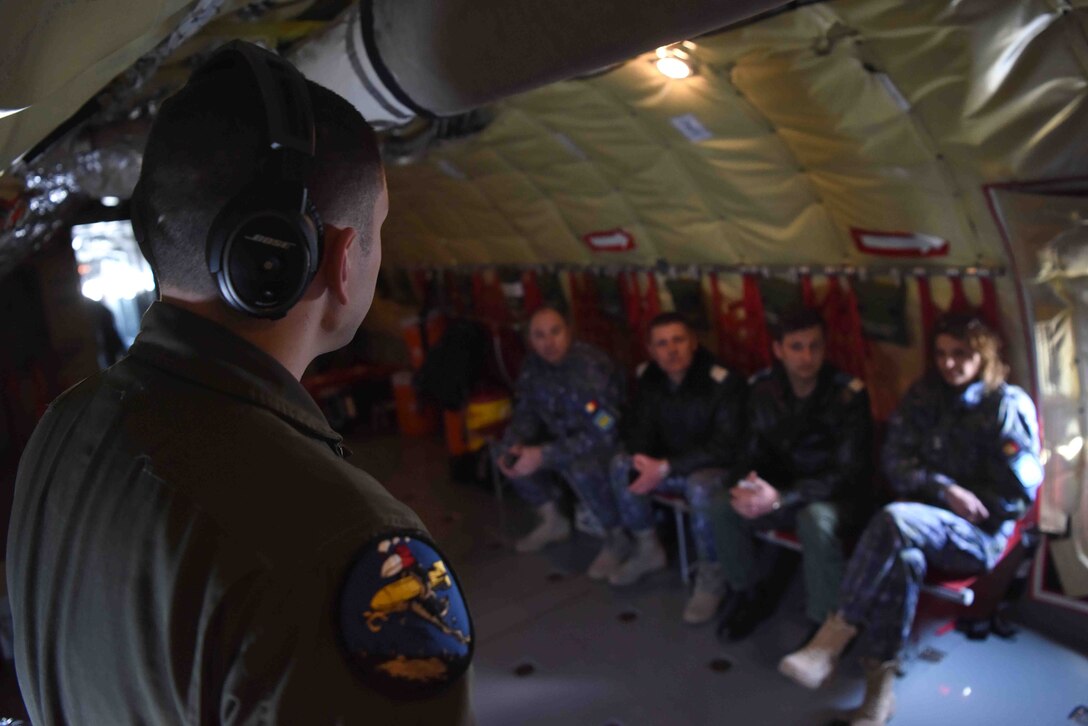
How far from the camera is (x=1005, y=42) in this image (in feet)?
9.73

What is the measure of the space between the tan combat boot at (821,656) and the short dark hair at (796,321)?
1346mm

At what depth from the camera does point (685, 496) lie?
478 cm

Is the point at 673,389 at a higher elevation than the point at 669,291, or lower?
lower

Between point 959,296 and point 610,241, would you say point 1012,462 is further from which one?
point 610,241

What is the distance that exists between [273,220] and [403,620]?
514 mm

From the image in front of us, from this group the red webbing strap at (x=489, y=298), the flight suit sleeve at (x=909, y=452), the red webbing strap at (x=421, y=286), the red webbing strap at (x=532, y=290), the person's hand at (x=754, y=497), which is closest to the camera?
the flight suit sleeve at (x=909, y=452)

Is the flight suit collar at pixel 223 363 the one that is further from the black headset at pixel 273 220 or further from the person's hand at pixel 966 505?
the person's hand at pixel 966 505

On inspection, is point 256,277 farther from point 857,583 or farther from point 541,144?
point 541,144

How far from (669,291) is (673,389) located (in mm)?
1018

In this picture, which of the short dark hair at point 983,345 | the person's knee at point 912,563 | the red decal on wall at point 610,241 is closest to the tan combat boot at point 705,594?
the person's knee at point 912,563

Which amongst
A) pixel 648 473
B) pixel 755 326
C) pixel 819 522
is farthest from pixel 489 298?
pixel 819 522

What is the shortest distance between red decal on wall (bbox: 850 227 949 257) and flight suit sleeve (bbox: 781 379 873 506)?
2.15 feet

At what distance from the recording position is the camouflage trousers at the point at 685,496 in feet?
14.9

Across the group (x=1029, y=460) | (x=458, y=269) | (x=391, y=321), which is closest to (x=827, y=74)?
(x=1029, y=460)
